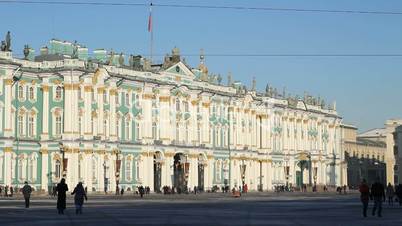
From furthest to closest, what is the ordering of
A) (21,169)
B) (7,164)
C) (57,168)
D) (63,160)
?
(57,168)
(21,169)
(63,160)
(7,164)

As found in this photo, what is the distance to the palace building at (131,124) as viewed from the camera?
9231 cm

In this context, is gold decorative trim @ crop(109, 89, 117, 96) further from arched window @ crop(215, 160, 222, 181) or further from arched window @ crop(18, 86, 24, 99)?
arched window @ crop(215, 160, 222, 181)

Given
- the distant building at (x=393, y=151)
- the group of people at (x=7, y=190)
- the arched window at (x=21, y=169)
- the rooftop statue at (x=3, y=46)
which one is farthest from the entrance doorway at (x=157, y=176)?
the distant building at (x=393, y=151)

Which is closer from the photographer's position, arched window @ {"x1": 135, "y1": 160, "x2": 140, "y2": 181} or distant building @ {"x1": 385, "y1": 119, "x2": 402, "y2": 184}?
arched window @ {"x1": 135, "y1": 160, "x2": 140, "y2": 181}

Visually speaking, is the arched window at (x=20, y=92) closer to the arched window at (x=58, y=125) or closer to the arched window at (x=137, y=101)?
the arched window at (x=58, y=125)

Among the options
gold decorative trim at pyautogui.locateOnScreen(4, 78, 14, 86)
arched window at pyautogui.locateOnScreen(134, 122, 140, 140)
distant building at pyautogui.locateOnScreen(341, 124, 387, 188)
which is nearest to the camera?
gold decorative trim at pyautogui.locateOnScreen(4, 78, 14, 86)

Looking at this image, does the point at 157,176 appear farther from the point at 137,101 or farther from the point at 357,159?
the point at 357,159

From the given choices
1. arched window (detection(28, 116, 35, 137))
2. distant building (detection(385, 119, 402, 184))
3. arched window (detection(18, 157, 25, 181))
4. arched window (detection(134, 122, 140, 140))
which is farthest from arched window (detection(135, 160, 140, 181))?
distant building (detection(385, 119, 402, 184))

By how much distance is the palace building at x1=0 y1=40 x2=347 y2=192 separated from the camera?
92.3 meters

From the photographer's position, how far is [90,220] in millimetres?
35781

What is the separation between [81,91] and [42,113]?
4.90 m

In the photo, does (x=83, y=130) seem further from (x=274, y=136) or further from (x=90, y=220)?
(x=90, y=220)

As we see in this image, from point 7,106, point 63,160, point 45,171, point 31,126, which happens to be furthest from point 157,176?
point 7,106

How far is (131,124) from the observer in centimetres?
10294
